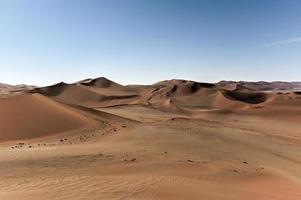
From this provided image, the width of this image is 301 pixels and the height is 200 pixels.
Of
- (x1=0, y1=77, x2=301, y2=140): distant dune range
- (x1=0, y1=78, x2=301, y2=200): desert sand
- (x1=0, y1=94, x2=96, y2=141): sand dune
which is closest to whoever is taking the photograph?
(x1=0, y1=78, x2=301, y2=200): desert sand

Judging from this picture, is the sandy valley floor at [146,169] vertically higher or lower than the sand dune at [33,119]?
lower

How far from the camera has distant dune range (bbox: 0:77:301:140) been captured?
59.9ft

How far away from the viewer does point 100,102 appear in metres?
58.8

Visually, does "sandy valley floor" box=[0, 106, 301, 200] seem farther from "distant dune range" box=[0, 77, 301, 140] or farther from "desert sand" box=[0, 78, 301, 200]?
"distant dune range" box=[0, 77, 301, 140]

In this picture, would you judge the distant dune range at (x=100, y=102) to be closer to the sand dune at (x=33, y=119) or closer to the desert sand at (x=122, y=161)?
the sand dune at (x=33, y=119)

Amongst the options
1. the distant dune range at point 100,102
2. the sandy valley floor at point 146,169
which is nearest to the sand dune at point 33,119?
the distant dune range at point 100,102

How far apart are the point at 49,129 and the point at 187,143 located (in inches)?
260

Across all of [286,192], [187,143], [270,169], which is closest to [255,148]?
[187,143]

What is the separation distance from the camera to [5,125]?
17328mm

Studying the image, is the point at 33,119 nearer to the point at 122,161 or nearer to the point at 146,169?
the point at 122,161

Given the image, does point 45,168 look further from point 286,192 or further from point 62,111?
point 62,111

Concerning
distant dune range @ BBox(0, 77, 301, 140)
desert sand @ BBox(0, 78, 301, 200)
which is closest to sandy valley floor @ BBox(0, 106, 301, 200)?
desert sand @ BBox(0, 78, 301, 200)

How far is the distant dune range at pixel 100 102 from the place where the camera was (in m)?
18.3

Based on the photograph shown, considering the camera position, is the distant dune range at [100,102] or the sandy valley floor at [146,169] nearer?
the sandy valley floor at [146,169]
